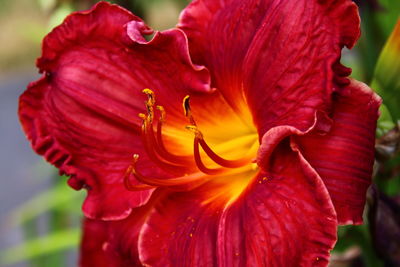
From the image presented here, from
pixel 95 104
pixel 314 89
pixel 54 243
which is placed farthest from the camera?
pixel 54 243

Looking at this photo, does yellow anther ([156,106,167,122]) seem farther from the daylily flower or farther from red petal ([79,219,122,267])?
red petal ([79,219,122,267])

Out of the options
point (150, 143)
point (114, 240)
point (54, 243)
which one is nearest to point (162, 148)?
point (150, 143)

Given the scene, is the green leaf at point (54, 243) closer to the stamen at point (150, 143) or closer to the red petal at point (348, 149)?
the stamen at point (150, 143)

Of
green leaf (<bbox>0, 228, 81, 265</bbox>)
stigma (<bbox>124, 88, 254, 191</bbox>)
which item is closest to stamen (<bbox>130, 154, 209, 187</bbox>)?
stigma (<bbox>124, 88, 254, 191</bbox>)

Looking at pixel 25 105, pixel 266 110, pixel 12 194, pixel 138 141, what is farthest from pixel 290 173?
pixel 12 194

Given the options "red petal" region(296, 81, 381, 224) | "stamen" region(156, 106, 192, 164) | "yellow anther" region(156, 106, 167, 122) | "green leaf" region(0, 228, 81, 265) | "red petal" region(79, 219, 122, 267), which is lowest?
"green leaf" region(0, 228, 81, 265)

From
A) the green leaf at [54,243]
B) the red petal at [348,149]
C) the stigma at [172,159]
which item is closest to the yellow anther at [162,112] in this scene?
the stigma at [172,159]

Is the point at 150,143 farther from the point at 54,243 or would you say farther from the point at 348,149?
the point at 54,243
